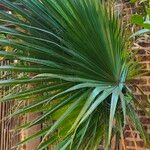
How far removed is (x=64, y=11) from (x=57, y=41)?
199 millimetres

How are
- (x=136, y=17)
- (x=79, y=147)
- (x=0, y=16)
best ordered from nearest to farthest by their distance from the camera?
(x=136, y=17) < (x=79, y=147) < (x=0, y=16)

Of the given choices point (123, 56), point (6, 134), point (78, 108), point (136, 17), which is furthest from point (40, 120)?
point (6, 134)

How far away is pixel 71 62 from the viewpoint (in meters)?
2.90

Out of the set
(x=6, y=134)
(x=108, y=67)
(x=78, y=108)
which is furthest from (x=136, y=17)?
(x=6, y=134)

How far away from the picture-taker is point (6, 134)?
511 centimetres

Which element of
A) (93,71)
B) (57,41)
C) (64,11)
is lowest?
(93,71)

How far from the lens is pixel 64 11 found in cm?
299

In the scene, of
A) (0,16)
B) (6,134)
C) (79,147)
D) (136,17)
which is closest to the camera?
(136,17)

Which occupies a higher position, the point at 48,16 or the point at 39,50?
the point at 48,16

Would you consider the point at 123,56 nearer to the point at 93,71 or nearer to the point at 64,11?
the point at 93,71

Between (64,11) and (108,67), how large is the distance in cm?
47

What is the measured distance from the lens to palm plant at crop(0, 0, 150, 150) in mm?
2848

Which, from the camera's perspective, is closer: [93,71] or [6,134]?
[93,71]

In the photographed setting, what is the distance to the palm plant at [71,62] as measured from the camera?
285cm
